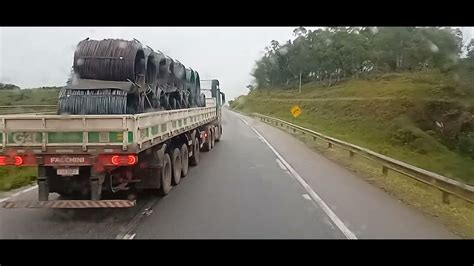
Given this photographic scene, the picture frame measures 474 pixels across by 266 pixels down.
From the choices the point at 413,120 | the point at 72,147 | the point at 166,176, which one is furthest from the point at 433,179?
the point at 413,120

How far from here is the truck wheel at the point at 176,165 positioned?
1102 cm

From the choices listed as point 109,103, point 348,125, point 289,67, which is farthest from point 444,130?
point 289,67

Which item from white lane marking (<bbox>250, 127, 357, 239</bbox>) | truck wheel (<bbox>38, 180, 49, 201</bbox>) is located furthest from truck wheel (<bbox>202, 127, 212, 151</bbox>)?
truck wheel (<bbox>38, 180, 49, 201</bbox>)

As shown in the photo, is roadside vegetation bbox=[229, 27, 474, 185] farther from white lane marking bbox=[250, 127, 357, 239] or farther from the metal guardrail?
white lane marking bbox=[250, 127, 357, 239]

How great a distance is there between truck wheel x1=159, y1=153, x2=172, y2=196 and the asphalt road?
16cm

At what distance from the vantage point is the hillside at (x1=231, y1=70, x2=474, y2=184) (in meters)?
36.2

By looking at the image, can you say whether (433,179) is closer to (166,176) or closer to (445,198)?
(445,198)

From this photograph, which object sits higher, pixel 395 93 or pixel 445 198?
pixel 395 93

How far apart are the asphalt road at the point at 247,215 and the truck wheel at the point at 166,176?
0.53 feet

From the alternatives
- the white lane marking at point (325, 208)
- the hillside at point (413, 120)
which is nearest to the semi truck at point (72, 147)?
the white lane marking at point (325, 208)

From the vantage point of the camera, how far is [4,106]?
1223 centimetres

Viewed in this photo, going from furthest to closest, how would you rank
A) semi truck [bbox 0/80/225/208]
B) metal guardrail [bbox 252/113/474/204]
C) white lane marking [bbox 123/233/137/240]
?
metal guardrail [bbox 252/113/474/204] → semi truck [bbox 0/80/225/208] → white lane marking [bbox 123/233/137/240]

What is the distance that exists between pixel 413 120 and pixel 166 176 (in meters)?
41.3

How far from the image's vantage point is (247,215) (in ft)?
26.2
